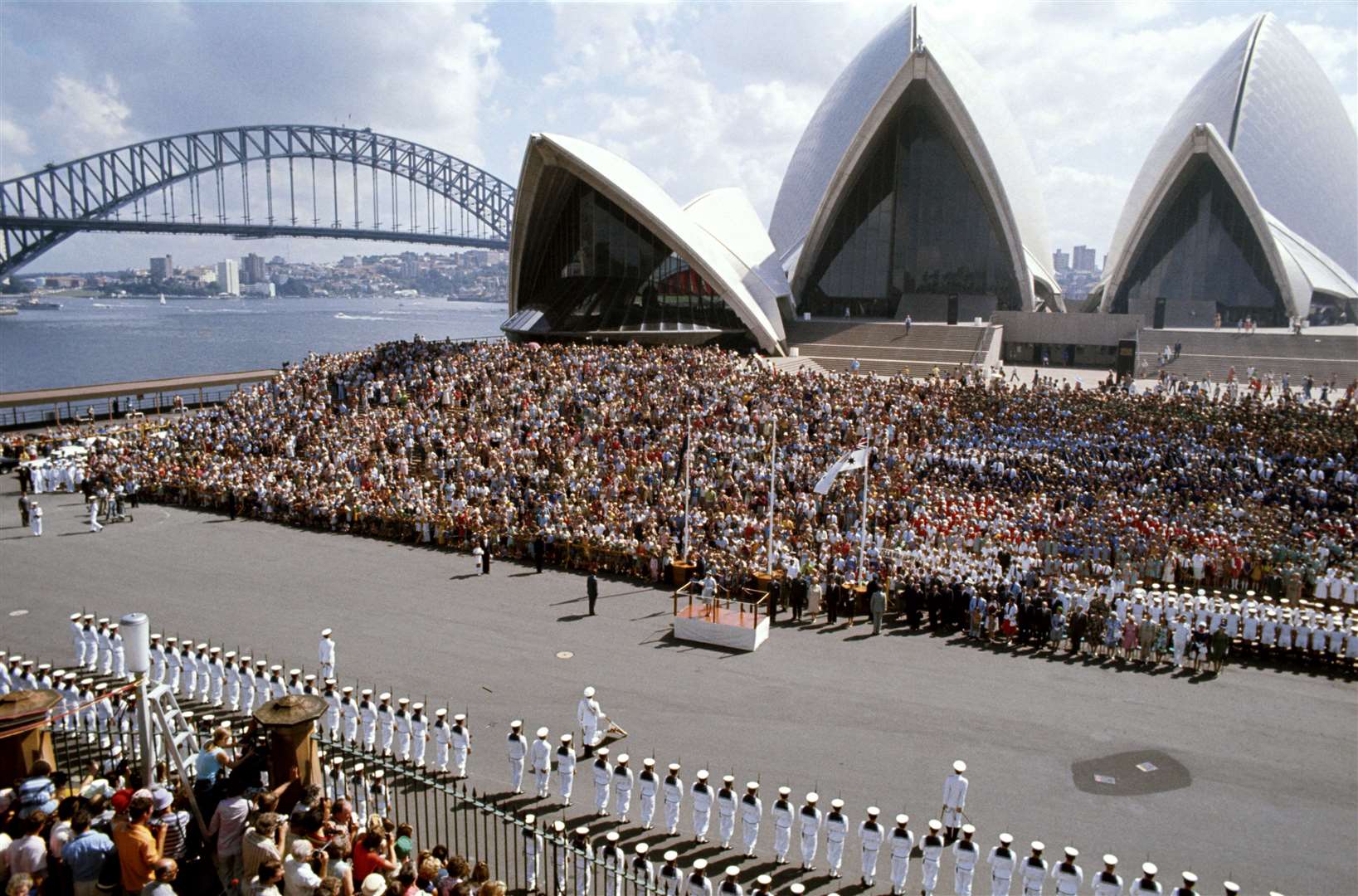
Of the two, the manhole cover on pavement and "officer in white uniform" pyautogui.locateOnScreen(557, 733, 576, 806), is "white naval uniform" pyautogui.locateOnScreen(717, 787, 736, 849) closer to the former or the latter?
"officer in white uniform" pyautogui.locateOnScreen(557, 733, 576, 806)

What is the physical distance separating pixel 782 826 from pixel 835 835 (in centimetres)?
52

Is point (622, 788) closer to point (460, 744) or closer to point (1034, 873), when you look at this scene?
point (460, 744)

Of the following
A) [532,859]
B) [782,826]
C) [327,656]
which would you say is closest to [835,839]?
[782,826]

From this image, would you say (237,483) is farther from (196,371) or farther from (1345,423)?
(196,371)

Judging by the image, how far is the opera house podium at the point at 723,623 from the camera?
1405 centimetres

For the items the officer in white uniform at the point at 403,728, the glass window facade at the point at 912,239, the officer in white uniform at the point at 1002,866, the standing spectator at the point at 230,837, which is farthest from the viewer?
the glass window facade at the point at 912,239

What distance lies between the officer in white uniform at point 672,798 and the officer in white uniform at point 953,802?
2.68 meters

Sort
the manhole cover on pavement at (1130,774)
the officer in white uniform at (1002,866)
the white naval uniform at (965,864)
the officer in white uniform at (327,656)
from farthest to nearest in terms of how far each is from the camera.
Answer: the officer in white uniform at (327,656), the manhole cover on pavement at (1130,774), the white naval uniform at (965,864), the officer in white uniform at (1002,866)

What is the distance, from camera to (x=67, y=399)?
34.3 m

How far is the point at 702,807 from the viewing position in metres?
8.80

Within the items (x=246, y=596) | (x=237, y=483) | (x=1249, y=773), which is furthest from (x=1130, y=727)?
(x=237, y=483)

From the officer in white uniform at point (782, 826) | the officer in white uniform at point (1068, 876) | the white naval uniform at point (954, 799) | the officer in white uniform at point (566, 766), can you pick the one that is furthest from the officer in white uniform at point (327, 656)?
the officer in white uniform at point (1068, 876)

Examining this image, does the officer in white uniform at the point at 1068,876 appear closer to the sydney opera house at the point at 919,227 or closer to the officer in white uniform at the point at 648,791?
the officer in white uniform at the point at 648,791

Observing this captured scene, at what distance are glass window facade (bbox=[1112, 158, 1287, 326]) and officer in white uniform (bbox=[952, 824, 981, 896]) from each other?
41.3m
